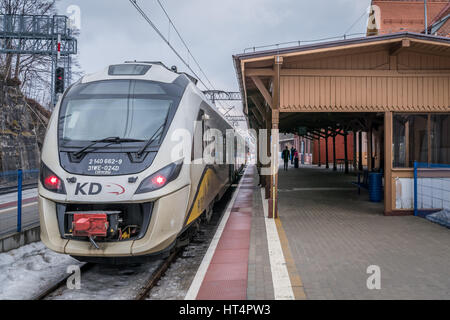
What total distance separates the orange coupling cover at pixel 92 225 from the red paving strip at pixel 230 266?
1.42m

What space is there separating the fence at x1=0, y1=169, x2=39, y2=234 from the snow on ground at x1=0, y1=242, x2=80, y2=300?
569 mm

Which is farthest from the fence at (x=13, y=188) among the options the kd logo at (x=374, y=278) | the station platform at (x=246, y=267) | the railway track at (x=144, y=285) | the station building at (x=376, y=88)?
the kd logo at (x=374, y=278)

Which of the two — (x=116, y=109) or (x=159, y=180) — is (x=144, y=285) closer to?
(x=159, y=180)

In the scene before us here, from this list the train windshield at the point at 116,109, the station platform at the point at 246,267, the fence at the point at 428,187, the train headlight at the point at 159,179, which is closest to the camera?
the station platform at the point at 246,267

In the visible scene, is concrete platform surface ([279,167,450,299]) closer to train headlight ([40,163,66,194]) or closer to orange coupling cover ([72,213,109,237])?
orange coupling cover ([72,213,109,237])

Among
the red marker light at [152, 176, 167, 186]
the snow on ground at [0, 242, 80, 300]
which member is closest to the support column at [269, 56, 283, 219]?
the red marker light at [152, 176, 167, 186]

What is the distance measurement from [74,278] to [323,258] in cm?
370

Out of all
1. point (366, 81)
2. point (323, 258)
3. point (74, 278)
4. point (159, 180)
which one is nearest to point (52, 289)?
point (74, 278)

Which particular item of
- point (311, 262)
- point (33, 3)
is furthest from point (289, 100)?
point (33, 3)

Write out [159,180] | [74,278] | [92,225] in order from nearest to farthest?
[92,225] → [159,180] → [74,278]

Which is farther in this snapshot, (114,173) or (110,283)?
(110,283)

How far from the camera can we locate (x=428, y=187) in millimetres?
9039

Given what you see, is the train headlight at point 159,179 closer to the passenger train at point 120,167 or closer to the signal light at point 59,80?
the passenger train at point 120,167

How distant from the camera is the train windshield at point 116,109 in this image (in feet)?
17.5
